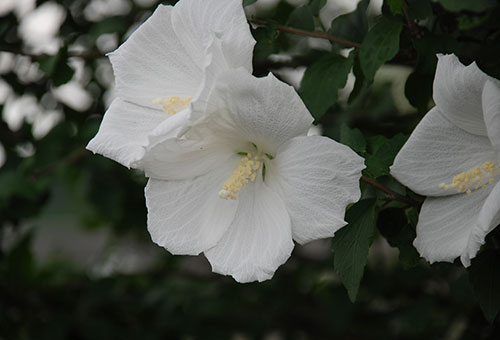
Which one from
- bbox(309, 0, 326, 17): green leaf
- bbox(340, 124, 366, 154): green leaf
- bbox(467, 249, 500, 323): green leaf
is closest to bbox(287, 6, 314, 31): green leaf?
bbox(309, 0, 326, 17): green leaf

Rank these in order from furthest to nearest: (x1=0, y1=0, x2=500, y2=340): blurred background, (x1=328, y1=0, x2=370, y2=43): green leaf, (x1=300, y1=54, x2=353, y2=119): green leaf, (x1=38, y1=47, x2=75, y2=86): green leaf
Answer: (x1=0, y1=0, x2=500, y2=340): blurred background < (x1=38, y1=47, x2=75, y2=86): green leaf < (x1=328, y1=0, x2=370, y2=43): green leaf < (x1=300, y1=54, x2=353, y2=119): green leaf

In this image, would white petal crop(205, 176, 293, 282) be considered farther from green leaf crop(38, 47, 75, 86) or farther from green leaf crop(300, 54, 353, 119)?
green leaf crop(38, 47, 75, 86)

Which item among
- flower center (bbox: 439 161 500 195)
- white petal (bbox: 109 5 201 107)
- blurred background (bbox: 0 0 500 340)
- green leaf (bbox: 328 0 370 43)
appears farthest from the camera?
blurred background (bbox: 0 0 500 340)

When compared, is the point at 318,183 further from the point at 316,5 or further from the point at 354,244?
the point at 316,5

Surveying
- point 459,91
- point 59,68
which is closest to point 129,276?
point 59,68

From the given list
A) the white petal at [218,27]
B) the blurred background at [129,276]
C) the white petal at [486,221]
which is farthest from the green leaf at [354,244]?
the blurred background at [129,276]

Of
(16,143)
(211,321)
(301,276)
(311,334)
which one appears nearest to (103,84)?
(16,143)
